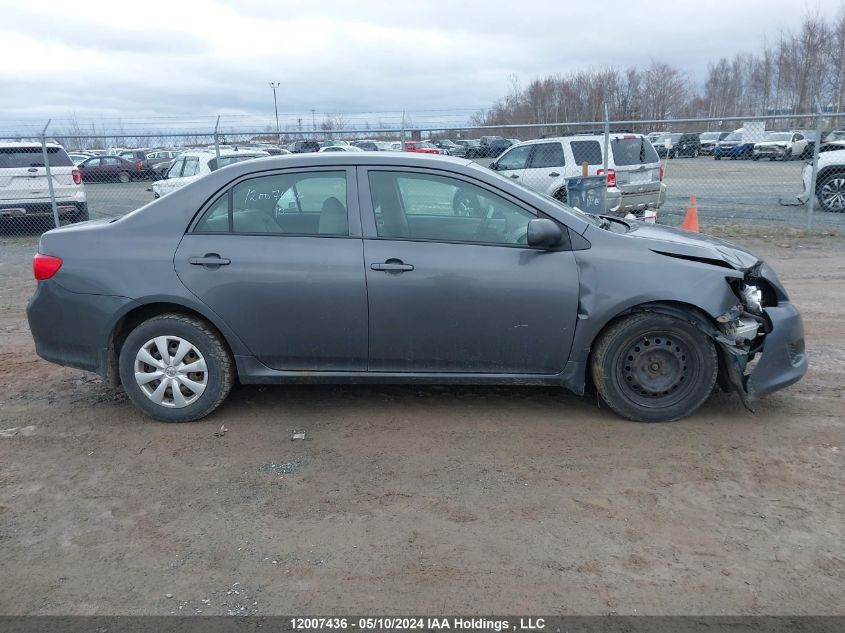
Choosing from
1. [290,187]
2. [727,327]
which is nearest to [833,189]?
[727,327]

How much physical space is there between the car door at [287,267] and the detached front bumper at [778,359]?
2458mm

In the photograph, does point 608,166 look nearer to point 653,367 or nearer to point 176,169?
point 653,367

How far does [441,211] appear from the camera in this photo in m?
4.54

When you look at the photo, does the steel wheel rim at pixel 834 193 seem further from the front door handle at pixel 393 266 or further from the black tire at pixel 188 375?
the black tire at pixel 188 375

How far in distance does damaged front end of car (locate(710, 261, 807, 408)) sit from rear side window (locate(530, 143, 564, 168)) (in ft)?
31.2

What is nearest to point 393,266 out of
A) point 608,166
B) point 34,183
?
point 608,166

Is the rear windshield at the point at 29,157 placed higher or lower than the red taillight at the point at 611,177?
higher

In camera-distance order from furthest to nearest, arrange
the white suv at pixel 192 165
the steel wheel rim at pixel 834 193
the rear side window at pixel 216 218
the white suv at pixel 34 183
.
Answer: the steel wheel rim at pixel 834 193 < the white suv at pixel 192 165 < the white suv at pixel 34 183 < the rear side window at pixel 216 218

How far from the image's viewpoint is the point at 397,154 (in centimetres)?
471

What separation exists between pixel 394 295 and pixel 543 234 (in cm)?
99

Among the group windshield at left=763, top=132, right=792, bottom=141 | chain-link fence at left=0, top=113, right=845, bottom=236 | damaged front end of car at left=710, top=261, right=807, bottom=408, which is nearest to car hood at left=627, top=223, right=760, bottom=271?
damaged front end of car at left=710, top=261, right=807, bottom=408

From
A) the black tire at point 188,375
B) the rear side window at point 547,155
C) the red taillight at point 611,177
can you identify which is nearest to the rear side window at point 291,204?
the black tire at point 188,375

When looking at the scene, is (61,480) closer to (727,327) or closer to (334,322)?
(334,322)

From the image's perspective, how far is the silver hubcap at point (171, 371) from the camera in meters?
4.55
